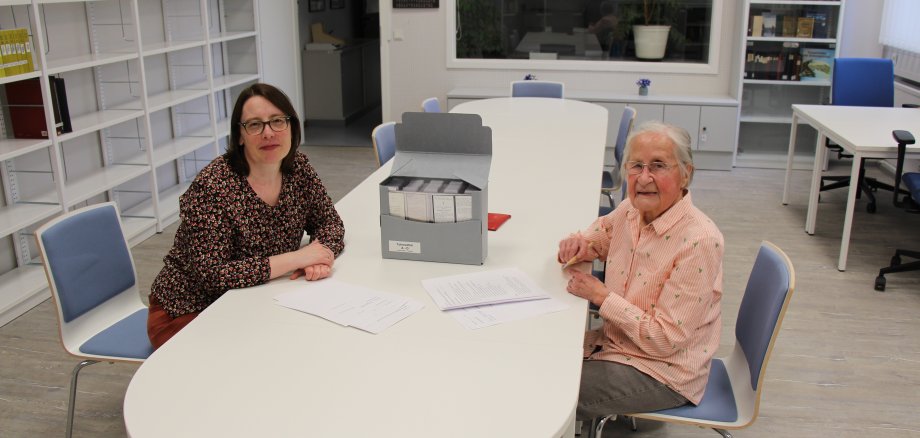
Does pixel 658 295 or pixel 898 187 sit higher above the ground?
pixel 658 295

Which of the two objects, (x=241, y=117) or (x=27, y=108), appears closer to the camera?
(x=241, y=117)

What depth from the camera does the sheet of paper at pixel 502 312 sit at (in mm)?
1936

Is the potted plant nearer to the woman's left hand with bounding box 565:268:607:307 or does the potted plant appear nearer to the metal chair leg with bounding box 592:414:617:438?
the woman's left hand with bounding box 565:268:607:307

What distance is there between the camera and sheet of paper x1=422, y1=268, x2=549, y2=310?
6.72 ft

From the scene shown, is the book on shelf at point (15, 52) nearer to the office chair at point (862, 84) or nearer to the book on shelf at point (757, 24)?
the office chair at point (862, 84)

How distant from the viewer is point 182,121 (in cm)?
572

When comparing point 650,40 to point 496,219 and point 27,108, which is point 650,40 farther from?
point 27,108

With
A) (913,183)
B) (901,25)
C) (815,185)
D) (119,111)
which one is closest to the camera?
(913,183)

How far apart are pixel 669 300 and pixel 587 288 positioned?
218 millimetres

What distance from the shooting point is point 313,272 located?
7.21ft

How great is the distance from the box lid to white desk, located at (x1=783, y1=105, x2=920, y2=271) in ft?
8.92

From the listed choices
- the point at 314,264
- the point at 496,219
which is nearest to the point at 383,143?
the point at 496,219

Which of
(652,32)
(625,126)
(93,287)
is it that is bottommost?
(93,287)

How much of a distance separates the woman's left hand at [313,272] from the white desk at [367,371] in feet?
0.10
